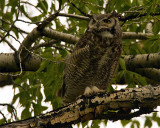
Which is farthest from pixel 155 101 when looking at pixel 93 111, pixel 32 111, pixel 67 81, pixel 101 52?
pixel 32 111

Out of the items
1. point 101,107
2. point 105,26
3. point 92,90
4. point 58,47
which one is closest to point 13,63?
point 58,47

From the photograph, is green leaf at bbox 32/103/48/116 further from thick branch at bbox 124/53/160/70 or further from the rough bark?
thick branch at bbox 124/53/160/70

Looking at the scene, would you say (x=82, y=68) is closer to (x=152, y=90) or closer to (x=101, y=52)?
(x=101, y=52)

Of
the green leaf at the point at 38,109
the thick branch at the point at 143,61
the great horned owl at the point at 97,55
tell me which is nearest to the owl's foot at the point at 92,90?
the great horned owl at the point at 97,55

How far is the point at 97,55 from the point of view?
3115 mm

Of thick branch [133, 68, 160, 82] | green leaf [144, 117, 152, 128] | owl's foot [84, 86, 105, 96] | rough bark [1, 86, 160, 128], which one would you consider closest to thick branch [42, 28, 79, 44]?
owl's foot [84, 86, 105, 96]

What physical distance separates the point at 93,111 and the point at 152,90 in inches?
19.8

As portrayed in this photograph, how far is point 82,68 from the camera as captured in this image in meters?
3.21

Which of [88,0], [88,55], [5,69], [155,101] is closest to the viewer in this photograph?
[155,101]

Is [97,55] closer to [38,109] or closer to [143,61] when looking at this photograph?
[143,61]

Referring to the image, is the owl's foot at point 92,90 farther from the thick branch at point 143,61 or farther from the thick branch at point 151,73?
the thick branch at point 151,73

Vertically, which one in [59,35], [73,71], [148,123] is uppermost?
[59,35]

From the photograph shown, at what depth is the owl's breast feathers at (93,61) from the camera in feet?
10.3

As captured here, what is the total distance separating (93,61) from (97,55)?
3.2 inches
